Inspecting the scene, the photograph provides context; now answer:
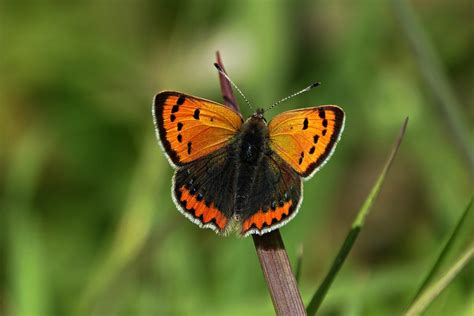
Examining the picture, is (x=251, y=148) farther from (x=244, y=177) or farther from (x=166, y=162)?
(x=166, y=162)

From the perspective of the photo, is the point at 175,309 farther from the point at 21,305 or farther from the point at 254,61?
the point at 254,61

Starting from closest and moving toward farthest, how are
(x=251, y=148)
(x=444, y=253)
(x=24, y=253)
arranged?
(x=444, y=253)
(x=251, y=148)
(x=24, y=253)

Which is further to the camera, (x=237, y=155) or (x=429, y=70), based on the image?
(x=237, y=155)

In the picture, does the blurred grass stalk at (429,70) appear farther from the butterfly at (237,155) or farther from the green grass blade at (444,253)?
the green grass blade at (444,253)

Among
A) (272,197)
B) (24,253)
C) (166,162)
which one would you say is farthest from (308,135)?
(166,162)

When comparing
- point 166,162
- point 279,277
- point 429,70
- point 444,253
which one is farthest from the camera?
point 166,162

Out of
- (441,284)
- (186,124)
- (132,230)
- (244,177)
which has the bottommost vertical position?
(441,284)

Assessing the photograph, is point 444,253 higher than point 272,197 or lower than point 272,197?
lower

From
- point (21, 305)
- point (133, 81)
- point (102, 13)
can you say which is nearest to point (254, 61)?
point (133, 81)
